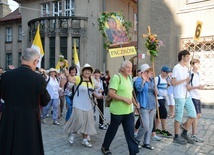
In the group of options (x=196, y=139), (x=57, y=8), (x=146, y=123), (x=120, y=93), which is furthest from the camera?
(x=57, y=8)

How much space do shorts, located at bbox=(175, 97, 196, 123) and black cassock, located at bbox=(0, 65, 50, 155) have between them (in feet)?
11.3

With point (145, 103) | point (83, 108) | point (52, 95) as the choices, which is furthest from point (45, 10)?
point (145, 103)

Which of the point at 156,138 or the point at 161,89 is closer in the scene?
the point at 156,138

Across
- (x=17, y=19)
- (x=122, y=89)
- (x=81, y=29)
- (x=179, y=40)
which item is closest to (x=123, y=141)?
(x=122, y=89)

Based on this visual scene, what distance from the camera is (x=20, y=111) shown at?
327 centimetres

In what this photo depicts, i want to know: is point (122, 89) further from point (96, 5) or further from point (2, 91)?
point (96, 5)

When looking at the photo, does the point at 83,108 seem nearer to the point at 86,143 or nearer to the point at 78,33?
the point at 86,143

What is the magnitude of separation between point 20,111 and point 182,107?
3726mm

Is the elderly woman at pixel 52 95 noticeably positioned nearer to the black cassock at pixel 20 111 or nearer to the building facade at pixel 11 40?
the black cassock at pixel 20 111

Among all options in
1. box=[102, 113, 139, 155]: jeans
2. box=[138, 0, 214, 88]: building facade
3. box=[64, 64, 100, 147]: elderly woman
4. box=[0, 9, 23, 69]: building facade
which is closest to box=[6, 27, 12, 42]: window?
box=[0, 9, 23, 69]: building facade

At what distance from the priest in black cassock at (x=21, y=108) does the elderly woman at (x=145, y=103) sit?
2.55 metres

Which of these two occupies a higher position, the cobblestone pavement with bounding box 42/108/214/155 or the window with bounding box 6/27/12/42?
the window with bounding box 6/27/12/42

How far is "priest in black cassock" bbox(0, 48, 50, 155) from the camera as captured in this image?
3252 mm

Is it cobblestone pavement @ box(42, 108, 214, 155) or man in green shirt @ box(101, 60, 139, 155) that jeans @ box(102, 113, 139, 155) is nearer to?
man in green shirt @ box(101, 60, 139, 155)
